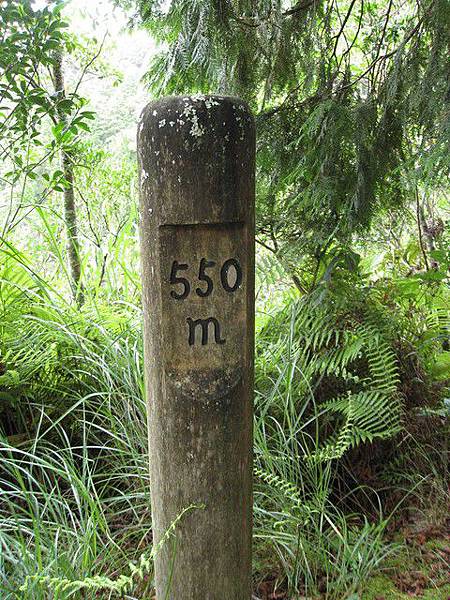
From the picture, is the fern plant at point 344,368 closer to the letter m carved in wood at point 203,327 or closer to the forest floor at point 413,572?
the forest floor at point 413,572

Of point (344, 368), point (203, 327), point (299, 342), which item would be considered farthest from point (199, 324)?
point (299, 342)

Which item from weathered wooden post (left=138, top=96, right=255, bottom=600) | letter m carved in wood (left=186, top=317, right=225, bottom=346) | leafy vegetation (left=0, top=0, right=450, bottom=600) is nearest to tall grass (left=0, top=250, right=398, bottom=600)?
leafy vegetation (left=0, top=0, right=450, bottom=600)

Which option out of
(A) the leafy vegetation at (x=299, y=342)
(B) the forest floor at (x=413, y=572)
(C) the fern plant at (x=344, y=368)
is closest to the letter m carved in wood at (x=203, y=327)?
(A) the leafy vegetation at (x=299, y=342)

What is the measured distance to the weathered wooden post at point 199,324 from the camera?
1292mm

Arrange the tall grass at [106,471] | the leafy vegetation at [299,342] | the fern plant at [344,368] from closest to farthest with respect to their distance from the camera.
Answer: the tall grass at [106,471] < the leafy vegetation at [299,342] < the fern plant at [344,368]

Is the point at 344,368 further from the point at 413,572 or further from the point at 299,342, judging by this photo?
the point at 413,572

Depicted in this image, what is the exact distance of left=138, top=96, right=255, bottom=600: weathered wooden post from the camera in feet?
4.24

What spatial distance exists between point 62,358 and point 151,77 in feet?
5.26

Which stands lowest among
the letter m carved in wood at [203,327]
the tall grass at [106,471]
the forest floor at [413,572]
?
the forest floor at [413,572]

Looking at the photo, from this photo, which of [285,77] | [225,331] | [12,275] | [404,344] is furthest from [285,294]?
[225,331]

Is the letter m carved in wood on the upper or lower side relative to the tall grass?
upper

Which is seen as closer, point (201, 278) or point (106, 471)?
point (201, 278)

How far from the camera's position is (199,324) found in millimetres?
1333

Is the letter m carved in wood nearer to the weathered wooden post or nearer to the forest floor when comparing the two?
the weathered wooden post
